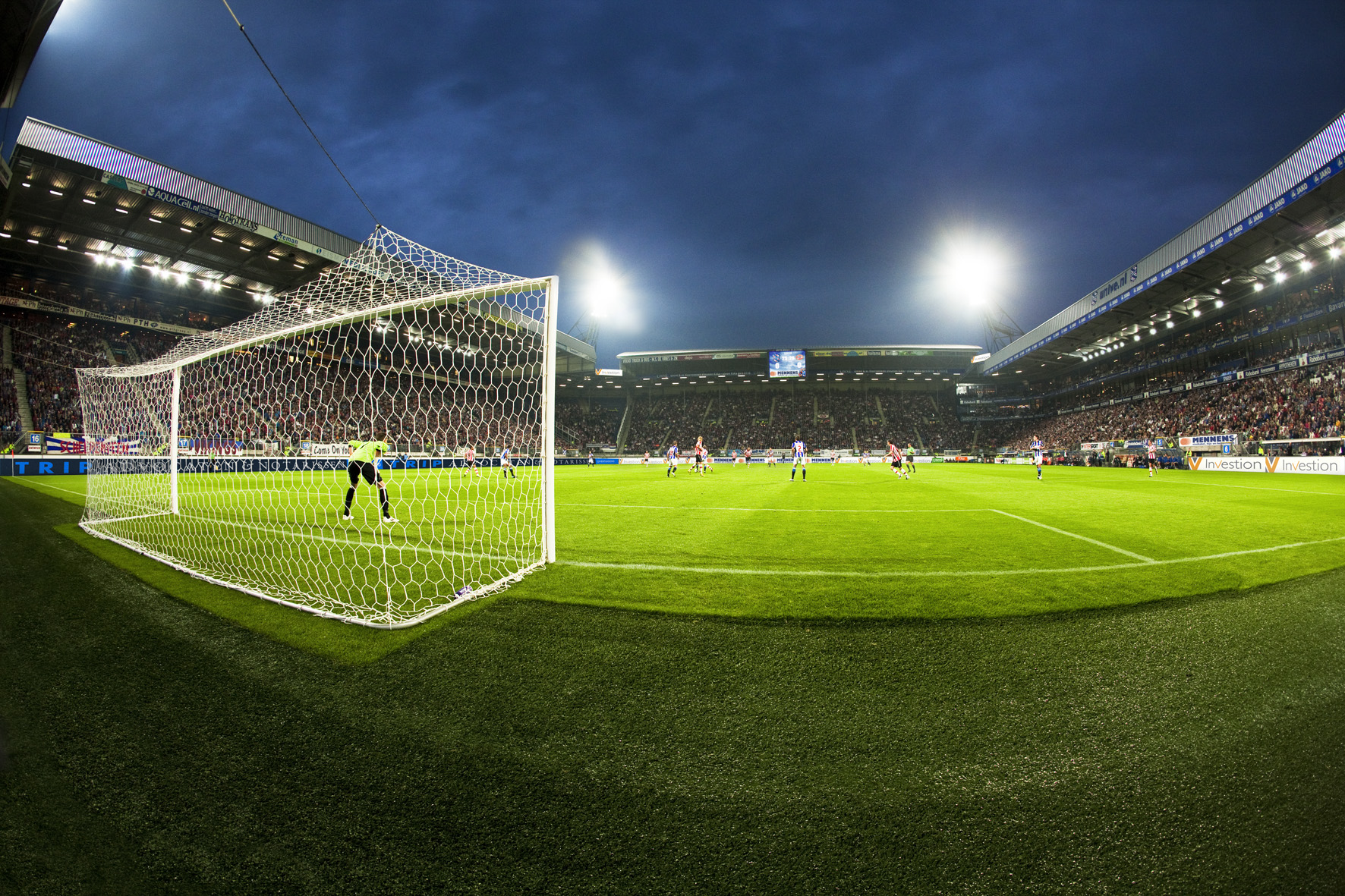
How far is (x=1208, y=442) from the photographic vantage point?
27.4 metres

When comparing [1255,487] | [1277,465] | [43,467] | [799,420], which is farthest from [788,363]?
[43,467]

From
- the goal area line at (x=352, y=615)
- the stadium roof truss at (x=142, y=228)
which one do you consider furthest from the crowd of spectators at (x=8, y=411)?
the goal area line at (x=352, y=615)

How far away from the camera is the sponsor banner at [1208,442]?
2642 centimetres

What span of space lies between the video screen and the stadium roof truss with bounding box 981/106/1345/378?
63.9ft

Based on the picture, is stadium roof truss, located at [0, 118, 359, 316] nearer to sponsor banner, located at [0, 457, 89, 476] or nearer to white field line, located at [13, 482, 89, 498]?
sponsor banner, located at [0, 457, 89, 476]

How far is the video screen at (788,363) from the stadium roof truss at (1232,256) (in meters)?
19.5

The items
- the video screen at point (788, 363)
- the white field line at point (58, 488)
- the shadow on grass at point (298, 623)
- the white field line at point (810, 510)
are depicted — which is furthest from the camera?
the video screen at point (788, 363)

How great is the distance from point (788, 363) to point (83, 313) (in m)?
50.6

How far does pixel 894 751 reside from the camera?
1.94m

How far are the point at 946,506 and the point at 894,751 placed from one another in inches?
346

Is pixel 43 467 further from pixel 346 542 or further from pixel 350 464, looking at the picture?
pixel 346 542

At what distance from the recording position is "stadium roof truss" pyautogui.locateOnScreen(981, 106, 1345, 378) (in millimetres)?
18766

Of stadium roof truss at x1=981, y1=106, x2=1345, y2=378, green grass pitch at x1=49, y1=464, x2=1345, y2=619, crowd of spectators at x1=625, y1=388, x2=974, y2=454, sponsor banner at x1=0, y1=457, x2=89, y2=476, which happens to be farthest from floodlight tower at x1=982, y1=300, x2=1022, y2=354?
sponsor banner at x1=0, y1=457, x2=89, y2=476

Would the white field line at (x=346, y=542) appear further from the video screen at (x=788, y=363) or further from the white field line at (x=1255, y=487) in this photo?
the video screen at (x=788, y=363)
